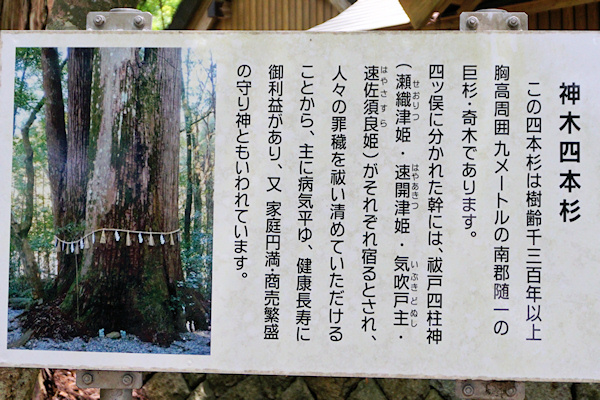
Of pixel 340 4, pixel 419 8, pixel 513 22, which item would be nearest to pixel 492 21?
pixel 513 22

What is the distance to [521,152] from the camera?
339cm

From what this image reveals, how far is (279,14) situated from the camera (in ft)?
28.3

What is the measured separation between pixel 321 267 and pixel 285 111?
956mm

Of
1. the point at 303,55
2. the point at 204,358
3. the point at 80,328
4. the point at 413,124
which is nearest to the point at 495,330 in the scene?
the point at 413,124

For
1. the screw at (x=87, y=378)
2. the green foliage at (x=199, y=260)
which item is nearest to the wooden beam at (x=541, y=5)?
the green foliage at (x=199, y=260)

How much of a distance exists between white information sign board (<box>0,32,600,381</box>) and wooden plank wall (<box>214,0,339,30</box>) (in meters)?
5.01

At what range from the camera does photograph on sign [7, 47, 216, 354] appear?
3.48m

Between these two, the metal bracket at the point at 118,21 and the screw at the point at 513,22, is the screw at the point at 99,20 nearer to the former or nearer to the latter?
the metal bracket at the point at 118,21

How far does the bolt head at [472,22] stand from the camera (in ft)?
11.6

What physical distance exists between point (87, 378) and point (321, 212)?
178cm

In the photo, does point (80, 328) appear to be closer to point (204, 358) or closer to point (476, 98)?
point (204, 358)

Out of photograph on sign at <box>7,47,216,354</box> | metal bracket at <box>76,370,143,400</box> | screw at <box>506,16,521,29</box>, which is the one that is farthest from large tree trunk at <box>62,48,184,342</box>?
screw at <box>506,16,521,29</box>

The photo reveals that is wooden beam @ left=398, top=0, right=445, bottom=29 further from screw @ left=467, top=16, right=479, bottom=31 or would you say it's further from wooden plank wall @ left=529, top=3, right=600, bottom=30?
wooden plank wall @ left=529, top=3, right=600, bottom=30

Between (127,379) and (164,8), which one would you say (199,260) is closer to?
(127,379)
